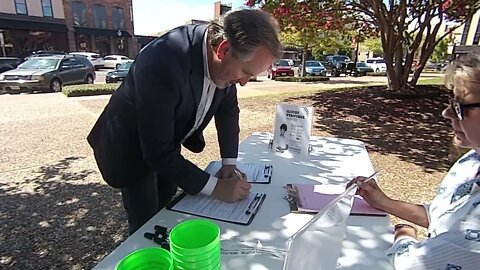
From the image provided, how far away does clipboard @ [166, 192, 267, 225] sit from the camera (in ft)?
4.18

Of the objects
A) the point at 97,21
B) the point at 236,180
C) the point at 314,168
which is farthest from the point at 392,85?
the point at 97,21

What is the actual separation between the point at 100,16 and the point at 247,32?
32704mm

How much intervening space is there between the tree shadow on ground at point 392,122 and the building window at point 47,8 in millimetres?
26171

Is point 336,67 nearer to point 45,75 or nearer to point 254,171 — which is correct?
point 45,75

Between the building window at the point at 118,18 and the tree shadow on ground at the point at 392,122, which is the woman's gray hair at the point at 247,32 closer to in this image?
the tree shadow on ground at the point at 392,122

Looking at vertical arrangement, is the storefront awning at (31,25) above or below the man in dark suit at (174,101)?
above

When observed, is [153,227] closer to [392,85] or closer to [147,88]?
[147,88]

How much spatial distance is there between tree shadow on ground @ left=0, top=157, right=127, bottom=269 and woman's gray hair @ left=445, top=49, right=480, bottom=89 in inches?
92.9

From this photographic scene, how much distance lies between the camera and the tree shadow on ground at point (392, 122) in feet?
14.9

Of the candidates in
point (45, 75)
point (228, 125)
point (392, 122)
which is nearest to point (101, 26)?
point (45, 75)

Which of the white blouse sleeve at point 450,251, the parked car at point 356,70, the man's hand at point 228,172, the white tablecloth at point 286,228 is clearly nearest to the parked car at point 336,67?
the parked car at point 356,70

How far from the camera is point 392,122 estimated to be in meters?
6.23

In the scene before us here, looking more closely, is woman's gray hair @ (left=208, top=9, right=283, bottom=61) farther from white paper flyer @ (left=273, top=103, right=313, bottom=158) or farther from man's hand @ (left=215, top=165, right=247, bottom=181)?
white paper flyer @ (left=273, top=103, right=313, bottom=158)

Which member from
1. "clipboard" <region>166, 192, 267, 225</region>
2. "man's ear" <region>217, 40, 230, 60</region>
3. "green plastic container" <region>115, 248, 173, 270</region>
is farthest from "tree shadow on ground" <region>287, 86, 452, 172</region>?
"green plastic container" <region>115, 248, 173, 270</region>
